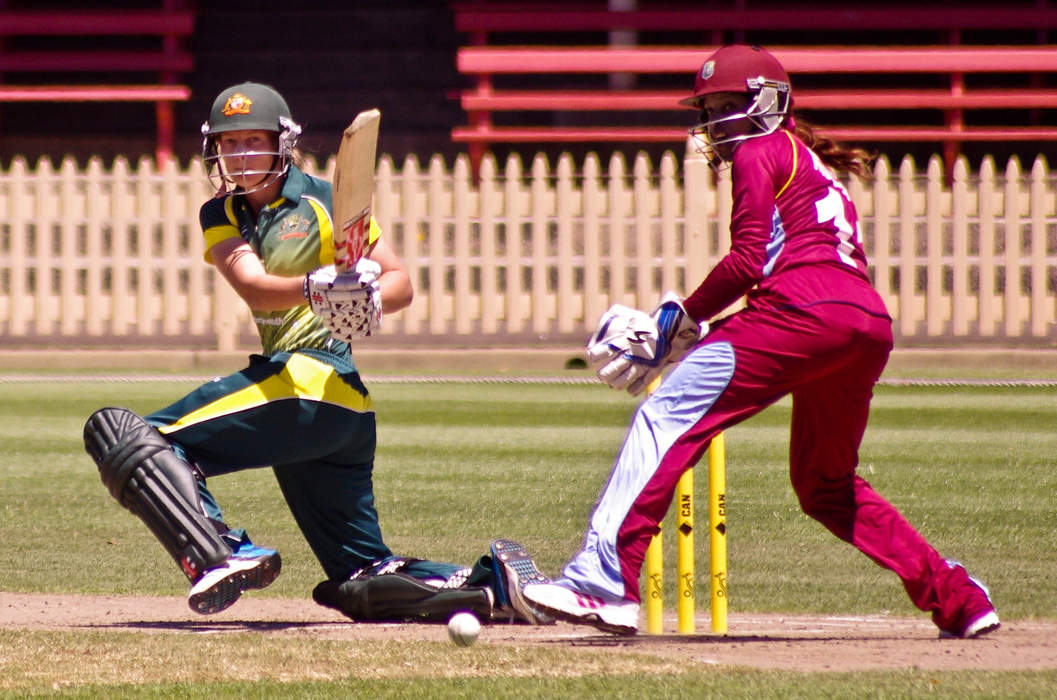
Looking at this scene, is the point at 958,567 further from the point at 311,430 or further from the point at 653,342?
the point at 311,430

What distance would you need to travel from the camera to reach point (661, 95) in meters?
20.4

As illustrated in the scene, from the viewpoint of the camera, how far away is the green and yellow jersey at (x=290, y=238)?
5.13 metres

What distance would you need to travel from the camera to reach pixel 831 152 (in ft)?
16.5

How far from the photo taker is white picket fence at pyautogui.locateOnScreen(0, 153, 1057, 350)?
1658 cm

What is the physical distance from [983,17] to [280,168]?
1760cm

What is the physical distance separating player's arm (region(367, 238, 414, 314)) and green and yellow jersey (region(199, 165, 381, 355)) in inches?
2.1

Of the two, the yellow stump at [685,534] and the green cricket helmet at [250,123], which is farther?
the green cricket helmet at [250,123]

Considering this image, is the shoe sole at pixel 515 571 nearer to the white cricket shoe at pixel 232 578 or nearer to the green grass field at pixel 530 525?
the green grass field at pixel 530 525

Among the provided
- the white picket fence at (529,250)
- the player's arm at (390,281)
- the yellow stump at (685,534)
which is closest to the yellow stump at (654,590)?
the yellow stump at (685,534)

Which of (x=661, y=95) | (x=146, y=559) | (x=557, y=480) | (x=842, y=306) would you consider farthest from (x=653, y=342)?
(x=661, y=95)

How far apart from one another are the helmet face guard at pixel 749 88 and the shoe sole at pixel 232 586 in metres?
1.76

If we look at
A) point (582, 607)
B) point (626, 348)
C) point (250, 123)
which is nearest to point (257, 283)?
point (250, 123)

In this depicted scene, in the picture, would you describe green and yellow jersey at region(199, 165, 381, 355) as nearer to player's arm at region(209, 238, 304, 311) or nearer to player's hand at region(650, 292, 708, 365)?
player's arm at region(209, 238, 304, 311)

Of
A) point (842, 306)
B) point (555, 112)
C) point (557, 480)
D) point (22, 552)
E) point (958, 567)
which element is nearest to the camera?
point (842, 306)
